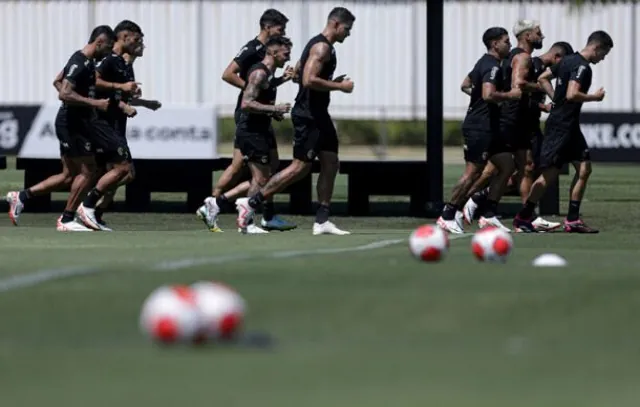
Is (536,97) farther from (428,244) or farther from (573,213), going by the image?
(428,244)

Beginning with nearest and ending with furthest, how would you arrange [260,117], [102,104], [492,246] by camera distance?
1. [492,246]
2. [102,104]
3. [260,117]

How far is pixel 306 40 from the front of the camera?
42.2m

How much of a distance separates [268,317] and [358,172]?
1252 centimetres

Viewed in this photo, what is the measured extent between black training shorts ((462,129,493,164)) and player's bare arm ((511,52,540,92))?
1.73 ft

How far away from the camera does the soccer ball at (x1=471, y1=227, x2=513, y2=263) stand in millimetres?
11219

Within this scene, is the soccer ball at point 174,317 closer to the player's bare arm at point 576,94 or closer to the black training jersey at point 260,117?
the black training jersey at point 260,117

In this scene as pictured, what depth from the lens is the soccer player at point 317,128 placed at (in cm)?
1547

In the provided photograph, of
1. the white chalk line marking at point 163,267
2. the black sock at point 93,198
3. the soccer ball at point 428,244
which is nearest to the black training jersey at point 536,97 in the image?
the black sock at point 93,198

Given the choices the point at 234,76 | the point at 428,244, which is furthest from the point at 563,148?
the point at 428,244

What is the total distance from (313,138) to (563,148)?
2604mm

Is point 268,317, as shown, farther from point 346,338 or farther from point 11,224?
point 11,224

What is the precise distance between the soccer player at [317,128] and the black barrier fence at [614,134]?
18884 mm

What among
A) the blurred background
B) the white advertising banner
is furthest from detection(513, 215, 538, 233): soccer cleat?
the blurred background

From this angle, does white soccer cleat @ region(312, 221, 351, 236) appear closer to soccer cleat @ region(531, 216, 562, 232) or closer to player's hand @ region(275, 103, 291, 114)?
player's hand @ region(275, 103, 291, 114)
